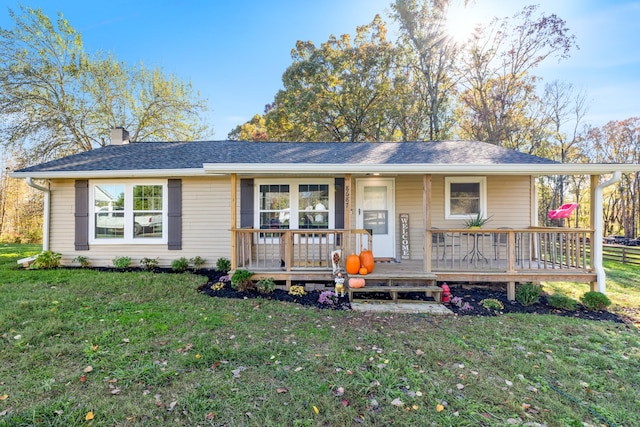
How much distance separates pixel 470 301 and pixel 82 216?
889 cm

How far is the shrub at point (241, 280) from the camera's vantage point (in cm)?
540

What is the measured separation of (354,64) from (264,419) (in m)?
17.5

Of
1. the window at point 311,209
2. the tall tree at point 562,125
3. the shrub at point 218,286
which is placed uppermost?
the tall tree at point 562,125

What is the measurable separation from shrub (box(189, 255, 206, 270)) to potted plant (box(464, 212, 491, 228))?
245 inches

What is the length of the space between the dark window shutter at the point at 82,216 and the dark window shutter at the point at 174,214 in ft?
6.53

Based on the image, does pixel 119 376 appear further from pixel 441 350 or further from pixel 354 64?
pixel 354 64

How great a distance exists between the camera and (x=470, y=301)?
17.5 feet

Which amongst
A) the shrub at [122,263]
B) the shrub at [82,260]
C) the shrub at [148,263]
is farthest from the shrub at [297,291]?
the shrub at [82,260]

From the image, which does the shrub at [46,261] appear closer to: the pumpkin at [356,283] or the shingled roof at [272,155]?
the shingled roof at [272,155]

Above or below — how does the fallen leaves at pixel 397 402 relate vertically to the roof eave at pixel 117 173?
below

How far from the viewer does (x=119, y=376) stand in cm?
272

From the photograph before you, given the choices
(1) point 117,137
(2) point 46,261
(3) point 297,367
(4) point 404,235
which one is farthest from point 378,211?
(1) point 117,137

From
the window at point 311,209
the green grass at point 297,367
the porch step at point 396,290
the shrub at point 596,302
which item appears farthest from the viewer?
the window at point 311,209

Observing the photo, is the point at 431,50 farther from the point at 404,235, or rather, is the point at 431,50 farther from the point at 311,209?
the point at 311,209
